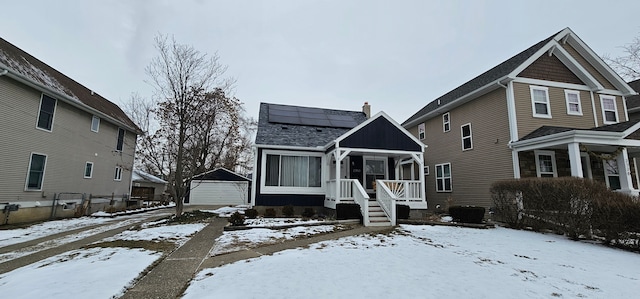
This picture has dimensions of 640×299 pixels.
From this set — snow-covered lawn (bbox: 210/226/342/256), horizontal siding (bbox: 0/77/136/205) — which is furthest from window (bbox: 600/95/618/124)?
horizontal siding (bbox: 0/77/136/205)

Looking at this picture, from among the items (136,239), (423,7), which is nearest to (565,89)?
(423,7)

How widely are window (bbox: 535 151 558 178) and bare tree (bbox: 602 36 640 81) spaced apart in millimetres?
12586

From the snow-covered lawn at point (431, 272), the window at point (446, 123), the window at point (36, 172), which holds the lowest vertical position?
the snow-covered lawn at point (431, 272)

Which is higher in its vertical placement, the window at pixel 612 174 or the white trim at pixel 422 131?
the white trim at pixel 422 131

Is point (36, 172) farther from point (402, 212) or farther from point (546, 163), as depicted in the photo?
point (546, 163)

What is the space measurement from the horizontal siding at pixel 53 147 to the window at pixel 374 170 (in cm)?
1189

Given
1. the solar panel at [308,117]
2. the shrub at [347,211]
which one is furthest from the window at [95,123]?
the shrub at [347,211]

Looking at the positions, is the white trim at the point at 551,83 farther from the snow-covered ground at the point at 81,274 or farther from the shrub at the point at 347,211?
the snow-covered ground at the point at 81,274

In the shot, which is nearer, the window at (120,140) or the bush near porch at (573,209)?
the bush near porch at (573,209)

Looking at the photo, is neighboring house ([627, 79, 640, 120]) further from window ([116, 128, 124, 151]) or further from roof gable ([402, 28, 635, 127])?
window ([116, 128, 124, 151])

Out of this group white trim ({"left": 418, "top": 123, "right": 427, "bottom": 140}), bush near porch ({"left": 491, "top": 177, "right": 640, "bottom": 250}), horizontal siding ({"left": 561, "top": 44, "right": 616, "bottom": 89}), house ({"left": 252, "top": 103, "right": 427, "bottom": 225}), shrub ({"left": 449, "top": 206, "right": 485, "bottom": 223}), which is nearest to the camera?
bush near porch ({"left": 491, "top": 177, "right": 640, "bottom": 250})

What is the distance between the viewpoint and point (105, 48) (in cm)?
1469

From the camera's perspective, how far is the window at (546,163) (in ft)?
37.9

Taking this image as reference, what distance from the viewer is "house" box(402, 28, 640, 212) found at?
11.5 m
